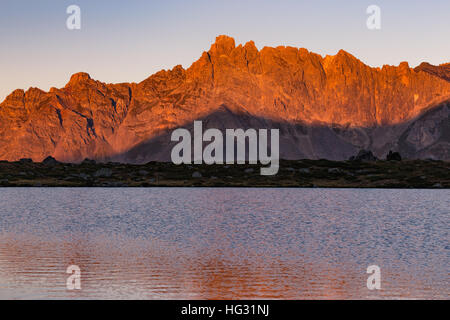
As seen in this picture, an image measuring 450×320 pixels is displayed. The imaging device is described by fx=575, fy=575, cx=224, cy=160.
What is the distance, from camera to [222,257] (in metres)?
40.4

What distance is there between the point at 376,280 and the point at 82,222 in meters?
43.7

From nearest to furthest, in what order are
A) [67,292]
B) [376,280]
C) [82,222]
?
[67,292] < [376,280] < [82,222]

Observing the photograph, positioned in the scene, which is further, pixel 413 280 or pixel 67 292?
pixel 413 280

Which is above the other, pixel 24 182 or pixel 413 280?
pixel 24 182

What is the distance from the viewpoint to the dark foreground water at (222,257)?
2953cm

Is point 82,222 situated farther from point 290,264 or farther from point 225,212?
point 290,264

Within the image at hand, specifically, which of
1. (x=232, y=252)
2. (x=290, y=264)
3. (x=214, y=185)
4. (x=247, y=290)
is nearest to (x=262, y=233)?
(x=232, y=252)

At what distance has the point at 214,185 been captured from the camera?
195375 mm

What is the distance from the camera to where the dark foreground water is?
29531mm

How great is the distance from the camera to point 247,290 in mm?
29422

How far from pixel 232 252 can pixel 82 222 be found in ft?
99.0
